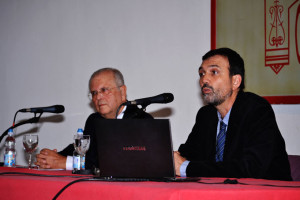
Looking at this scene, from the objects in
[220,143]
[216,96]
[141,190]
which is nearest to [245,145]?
[220,143]

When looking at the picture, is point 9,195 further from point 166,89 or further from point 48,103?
point 48,103

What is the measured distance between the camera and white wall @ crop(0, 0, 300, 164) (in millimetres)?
3473

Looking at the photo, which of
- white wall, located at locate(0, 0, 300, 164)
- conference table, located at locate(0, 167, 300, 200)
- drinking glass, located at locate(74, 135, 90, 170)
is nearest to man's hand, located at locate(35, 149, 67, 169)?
drinking glass, located at locate(74, 135, 90, 170)

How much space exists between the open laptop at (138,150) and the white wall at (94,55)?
5.72 ft

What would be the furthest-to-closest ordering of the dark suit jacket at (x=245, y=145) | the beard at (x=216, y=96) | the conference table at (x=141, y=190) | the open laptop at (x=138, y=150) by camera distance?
the beard at (x=216, y=96) → the dark suit jacket at (x=245, y=145) → the open laptop at (x=138, y=150) → the conference table at (x=141, y=190)

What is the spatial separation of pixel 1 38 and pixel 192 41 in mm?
2534

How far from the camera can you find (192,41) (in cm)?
346

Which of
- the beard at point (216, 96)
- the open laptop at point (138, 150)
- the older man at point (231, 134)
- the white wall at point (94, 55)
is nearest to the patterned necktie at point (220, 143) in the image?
the older man at point (231, 134)

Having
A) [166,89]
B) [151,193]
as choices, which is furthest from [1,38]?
[151,193]

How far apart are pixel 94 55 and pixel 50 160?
170cm

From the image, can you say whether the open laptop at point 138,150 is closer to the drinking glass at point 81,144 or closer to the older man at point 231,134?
the older man at point 231,134

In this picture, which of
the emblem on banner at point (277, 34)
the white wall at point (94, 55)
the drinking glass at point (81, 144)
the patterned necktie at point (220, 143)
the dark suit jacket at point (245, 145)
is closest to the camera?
the dark suit jacket at point (245, 145)

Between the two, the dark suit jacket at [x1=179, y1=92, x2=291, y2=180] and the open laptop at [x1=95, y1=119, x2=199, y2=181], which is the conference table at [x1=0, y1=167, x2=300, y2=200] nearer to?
the open laptop at [x1=95, y1=119, x2=199, y2=181]

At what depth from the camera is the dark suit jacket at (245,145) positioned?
73.8 inches
